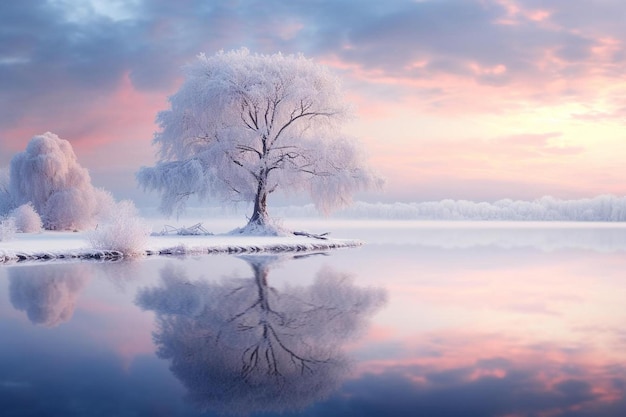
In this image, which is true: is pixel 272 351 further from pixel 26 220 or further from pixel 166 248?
pixel 26 220

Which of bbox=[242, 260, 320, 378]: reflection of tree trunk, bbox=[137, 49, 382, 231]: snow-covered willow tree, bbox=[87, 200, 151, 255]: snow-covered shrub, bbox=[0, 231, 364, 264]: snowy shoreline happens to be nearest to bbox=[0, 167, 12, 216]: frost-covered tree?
bbox=[137, 49, 382, 231]: snow-covered willow tree

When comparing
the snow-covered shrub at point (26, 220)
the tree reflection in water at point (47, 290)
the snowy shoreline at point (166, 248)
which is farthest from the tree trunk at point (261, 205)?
the tree reflection in water at point (47, 290)

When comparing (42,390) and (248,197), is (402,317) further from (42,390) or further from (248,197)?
(248,197)

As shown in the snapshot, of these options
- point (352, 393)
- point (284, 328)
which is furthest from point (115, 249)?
point (352, 393)

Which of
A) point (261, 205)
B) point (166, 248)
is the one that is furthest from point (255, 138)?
point (166, 248)

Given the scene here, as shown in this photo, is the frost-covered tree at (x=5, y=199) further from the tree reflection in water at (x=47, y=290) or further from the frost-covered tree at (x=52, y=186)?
the tree reflection in water at (x=47, y=290)

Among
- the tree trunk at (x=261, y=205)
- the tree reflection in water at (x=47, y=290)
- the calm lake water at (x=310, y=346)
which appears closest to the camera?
the calm lake water at (x=310, y=346)

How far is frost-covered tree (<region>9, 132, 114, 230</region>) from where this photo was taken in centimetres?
3891

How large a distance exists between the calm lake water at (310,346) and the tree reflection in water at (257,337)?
0.03 metres

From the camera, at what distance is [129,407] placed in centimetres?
512

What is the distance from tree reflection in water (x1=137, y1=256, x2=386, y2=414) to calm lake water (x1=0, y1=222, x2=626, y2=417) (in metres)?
0.03

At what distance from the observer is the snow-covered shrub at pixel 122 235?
2081 centimetres

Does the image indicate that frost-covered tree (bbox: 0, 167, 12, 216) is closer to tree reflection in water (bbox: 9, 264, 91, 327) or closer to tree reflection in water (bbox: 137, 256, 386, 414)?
tree reflection in water (bbox: 9, 264, 91, 327)

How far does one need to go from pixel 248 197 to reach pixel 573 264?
54.1 ft
